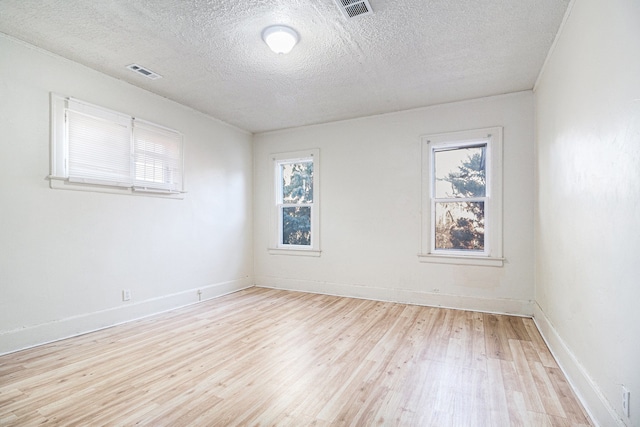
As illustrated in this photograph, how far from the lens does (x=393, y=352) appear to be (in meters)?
2.83

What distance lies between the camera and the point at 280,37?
2.61 metres

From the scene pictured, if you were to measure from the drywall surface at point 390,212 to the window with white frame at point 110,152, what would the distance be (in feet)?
6.10

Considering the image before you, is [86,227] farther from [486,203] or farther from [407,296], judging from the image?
Result: [486,203]

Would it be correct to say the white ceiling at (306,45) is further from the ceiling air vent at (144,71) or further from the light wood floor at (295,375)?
the light wood floor at (295,375)

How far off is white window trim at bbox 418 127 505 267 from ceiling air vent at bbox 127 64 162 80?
3481 mm

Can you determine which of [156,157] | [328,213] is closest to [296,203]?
[328,213]

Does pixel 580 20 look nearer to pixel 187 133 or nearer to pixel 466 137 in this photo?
pixel 466 137

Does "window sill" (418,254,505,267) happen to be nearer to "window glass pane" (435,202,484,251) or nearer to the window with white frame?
"window glass pane" (435,202,484,251)

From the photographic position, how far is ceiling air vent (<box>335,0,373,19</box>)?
2268 millimetres

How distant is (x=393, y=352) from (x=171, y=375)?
1.86 metres

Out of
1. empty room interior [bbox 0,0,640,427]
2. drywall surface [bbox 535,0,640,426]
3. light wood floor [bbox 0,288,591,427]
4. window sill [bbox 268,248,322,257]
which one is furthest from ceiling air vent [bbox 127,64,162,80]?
drywall surface [bbox 535,0,640,426]

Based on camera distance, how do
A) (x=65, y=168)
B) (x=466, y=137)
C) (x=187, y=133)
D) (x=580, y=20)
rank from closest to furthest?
(x=580, y=20) < (x=65, y=168) < (x=466, y=137) < (x=187, y=133)

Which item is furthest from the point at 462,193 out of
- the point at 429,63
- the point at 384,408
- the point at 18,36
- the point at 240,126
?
the point at 18,36

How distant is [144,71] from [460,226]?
14.2 ft
